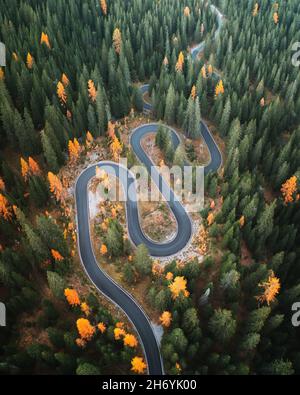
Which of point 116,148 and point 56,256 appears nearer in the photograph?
point 56,256

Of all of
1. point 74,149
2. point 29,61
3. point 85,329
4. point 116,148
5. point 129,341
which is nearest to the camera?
point 129,341

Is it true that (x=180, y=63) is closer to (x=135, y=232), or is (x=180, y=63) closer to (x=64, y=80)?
(x=64, y=80)

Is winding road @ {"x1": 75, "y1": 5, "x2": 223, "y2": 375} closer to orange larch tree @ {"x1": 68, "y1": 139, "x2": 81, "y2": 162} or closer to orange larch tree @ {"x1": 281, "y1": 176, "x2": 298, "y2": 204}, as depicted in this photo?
orange larch tree @ {"x1": 68, "y1": 139, "x2": 81, "y2": 162}

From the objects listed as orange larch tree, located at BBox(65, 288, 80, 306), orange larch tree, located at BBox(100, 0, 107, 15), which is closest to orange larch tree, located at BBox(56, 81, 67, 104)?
orange larch tree, located at BBox(65, 288, 80, 306)

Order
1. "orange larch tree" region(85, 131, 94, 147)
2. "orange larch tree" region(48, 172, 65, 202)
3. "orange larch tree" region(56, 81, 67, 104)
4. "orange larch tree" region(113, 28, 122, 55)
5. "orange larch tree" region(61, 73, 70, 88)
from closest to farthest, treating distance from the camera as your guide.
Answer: "orange larch tree" region(48, 172, 65, 202)
"orange larch tree" region(85, 131, 94, 147)
"orange larch tree" region(56, 81, 67, 104)
"orange larch tree" region(61, 73, 70, 88)
"orange larch tree" region(113, 28, 122, 55)

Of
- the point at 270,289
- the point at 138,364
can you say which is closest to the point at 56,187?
the point at 138,364

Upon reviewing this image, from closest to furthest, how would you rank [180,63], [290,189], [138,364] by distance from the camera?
1. [138,364]
2. [290,189]
3. [180,63]
